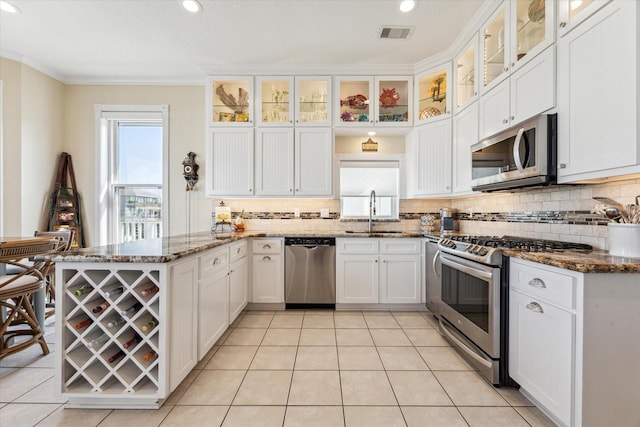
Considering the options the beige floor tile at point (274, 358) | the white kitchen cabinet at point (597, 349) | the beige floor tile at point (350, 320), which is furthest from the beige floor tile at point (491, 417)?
the beige floor tile at point (350, 320)

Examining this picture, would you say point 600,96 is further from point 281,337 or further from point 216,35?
point 216,35

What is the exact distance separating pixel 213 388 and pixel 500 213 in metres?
2.94

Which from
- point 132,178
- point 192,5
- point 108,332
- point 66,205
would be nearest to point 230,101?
point 192,5

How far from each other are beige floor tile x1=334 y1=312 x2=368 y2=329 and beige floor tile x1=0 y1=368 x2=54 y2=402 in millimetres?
2302

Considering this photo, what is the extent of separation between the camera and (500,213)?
2.92 m

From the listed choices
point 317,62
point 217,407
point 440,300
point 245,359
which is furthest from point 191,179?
point 440,300

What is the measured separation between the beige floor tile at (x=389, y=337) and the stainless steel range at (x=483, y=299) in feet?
1.27

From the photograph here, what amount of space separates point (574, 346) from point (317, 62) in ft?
11.3

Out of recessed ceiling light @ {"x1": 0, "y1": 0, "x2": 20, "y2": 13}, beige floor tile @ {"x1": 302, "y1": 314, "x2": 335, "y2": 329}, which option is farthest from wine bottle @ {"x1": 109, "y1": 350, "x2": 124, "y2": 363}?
recessed ceiling light @ {"x1": 0, "y1": 0, "x2": 20, "y2": 13}

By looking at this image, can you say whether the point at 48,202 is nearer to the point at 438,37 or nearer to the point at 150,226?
the point at 150,226

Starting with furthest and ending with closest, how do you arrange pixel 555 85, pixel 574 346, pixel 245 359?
1. pixel 245 359
2. pixel 555 85
3. pixel 574 346

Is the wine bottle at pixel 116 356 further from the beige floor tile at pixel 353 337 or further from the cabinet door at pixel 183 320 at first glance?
the beige floor tile at pixel 353 337

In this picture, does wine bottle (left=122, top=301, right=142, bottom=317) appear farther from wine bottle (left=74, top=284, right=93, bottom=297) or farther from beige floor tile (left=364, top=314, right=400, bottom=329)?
beige floor tile (left=364, top=314, right=400, bottom=329)

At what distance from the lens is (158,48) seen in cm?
317
